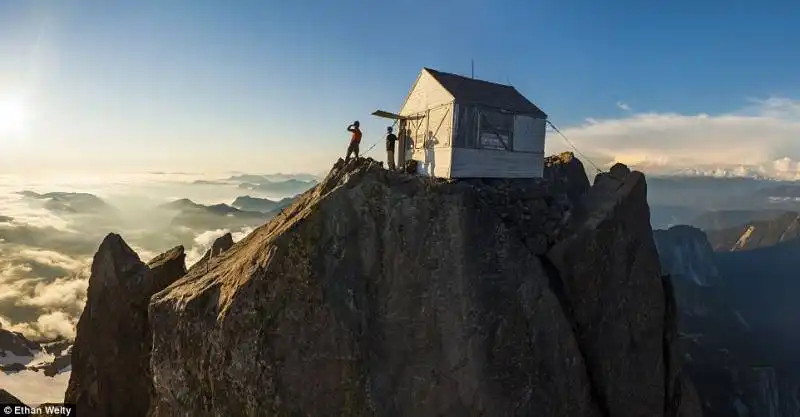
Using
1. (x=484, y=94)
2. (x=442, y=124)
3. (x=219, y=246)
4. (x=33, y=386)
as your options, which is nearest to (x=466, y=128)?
(x=442, y=124)

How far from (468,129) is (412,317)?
47.1 feet

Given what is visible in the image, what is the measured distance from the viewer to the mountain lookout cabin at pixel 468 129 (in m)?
30.8

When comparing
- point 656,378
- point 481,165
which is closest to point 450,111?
point 481,165

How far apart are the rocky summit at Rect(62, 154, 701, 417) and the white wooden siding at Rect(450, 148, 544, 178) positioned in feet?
6.65

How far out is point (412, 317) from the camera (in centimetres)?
2397

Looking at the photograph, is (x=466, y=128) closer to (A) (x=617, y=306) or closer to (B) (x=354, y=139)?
(B) (x=354, y=139)

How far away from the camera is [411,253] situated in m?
24.6

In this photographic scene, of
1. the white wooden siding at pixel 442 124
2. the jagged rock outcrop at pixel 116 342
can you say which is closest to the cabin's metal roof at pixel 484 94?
the white wooden siding at pixel 442 124

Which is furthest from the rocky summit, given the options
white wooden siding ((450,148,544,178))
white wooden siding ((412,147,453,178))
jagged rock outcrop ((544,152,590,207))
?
jagged rock outcrop ((544,152,590,207))

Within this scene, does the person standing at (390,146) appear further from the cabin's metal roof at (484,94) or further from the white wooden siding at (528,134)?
the white wooden siding at (528,134)

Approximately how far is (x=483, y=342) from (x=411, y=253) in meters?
6.28

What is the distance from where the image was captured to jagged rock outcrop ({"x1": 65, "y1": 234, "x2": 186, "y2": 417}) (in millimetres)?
37750

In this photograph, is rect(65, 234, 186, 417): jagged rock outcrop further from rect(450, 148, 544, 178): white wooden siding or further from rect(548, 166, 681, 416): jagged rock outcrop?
rect(548, 166, 681, 416): jagged rock outcrop

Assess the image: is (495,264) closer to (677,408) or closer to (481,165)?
(481,165)
